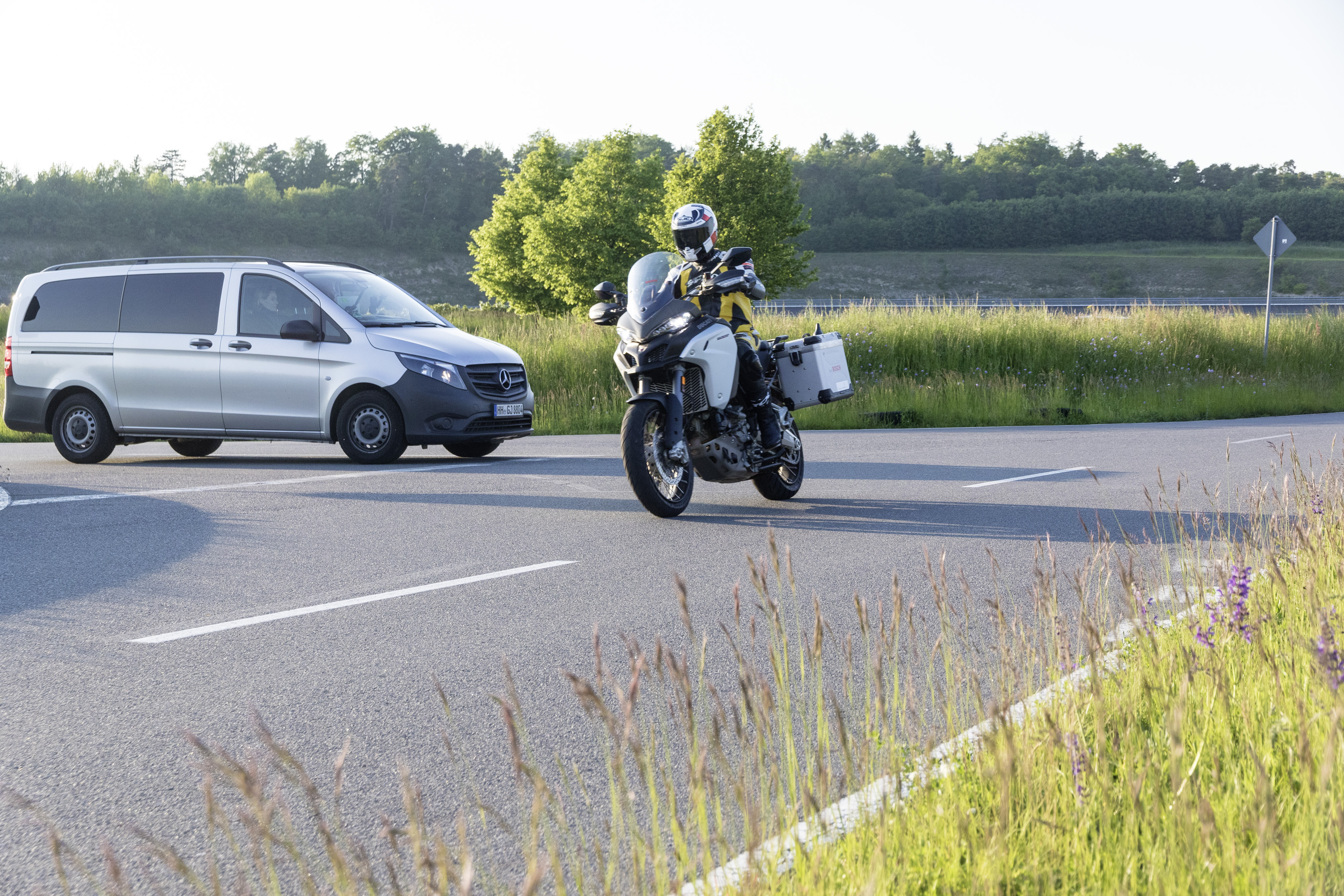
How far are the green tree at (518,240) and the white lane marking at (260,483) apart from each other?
162 ft

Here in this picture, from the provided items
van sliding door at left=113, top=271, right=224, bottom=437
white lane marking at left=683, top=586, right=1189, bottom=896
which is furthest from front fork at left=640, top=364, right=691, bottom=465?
van sliding door at left=113, top=271, right=224, bottom=437

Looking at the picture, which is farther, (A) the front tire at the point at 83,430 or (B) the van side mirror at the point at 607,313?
(A) the front tire at the point at 83,430

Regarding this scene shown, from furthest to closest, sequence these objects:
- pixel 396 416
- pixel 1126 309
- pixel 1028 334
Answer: pixel 1126 309 → pixel 1028 334 → pixel 396 416

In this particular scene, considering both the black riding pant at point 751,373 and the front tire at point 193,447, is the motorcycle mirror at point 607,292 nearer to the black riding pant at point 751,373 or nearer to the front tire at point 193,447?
the black riding pant at point 751,373

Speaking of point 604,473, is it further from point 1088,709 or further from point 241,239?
point 241,239

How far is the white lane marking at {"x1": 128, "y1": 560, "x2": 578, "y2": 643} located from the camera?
5.19 metres

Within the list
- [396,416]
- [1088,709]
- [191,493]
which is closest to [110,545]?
[191,493]

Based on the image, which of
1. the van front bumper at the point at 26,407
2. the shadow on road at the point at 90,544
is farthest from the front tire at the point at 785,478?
the van front bumper at the point at 26,407

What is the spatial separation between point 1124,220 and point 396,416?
376ft

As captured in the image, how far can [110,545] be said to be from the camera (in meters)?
7.45

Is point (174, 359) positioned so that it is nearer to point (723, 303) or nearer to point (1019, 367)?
point (723, 303)

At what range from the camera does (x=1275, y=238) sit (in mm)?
24828

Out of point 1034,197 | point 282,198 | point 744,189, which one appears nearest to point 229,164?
point 282,198

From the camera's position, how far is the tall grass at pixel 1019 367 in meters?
18.5
